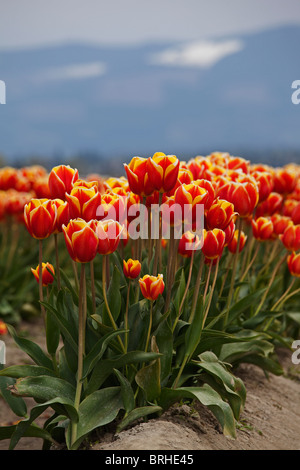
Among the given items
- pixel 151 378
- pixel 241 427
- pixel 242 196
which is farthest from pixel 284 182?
pixel 151 378

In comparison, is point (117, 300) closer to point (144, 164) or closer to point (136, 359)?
point (136, 359)

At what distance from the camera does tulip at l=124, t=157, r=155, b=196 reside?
262cm

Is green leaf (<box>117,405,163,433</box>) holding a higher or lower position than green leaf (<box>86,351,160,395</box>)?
lower

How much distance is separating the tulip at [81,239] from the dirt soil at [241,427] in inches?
31.3

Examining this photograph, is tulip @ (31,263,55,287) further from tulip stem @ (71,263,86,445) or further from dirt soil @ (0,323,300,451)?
dirt soil @ (0,323,300,451)

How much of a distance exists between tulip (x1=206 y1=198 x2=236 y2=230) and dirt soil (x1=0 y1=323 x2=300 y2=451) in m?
0.89

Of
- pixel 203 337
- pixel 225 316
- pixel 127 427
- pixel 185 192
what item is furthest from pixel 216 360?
pixel 185 192

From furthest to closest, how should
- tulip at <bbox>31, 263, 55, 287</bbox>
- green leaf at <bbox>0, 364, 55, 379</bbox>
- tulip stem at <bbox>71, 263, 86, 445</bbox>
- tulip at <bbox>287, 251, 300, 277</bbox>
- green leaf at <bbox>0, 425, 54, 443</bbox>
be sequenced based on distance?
1. tulip at <bbox>287, 251, 300, 277</bbox>
2. tulip at <bbox>31, 263, 55, 287</bbox>
3. green leaf at <bbox>0, 425, 54, 443</bbox>
4. green leaf at <bbox>0, 364, 55, 379</bbox>
5. tulip stem at <bbox>71, 263, 86, 445</bbox>

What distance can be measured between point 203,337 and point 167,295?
346 millimetres

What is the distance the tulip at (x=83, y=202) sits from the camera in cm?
250

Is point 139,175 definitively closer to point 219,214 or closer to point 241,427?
point 219,214

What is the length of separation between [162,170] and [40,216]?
1.76 feet

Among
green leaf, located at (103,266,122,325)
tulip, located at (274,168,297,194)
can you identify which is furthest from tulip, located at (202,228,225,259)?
tulip, located at (274,168,297,194)
